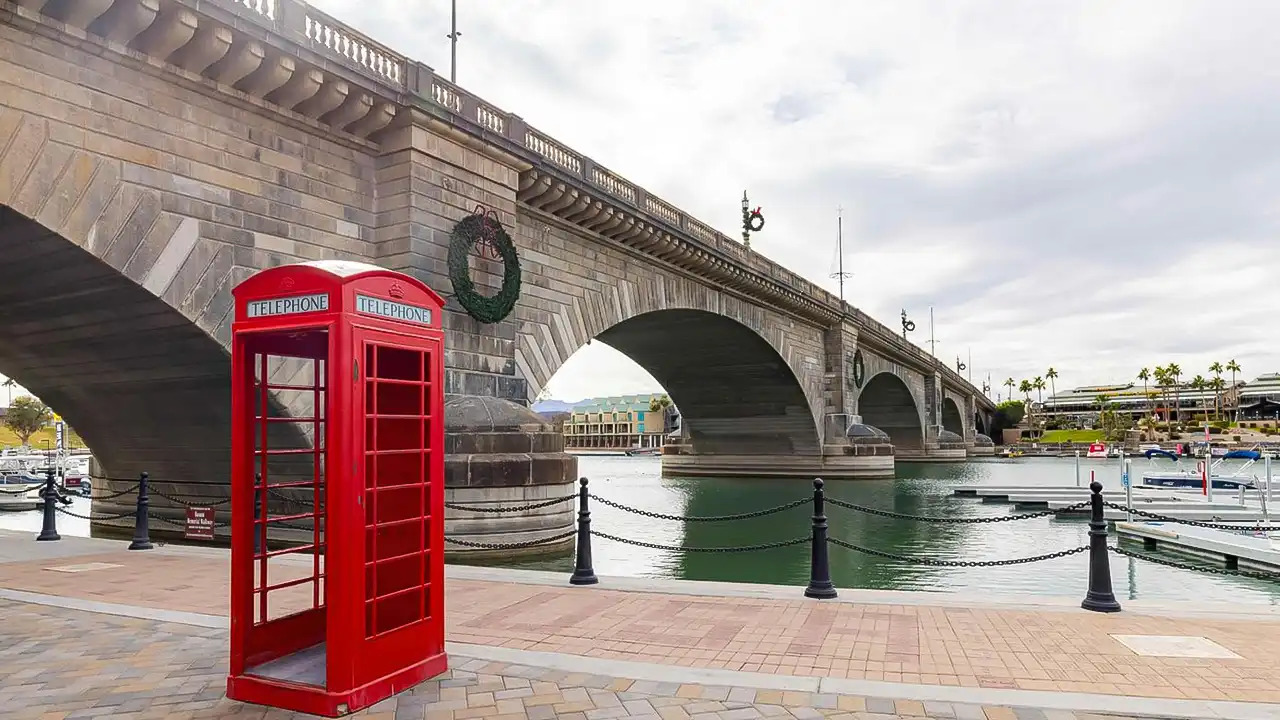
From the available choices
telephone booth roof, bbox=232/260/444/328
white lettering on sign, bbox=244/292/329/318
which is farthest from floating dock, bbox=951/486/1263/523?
white lettering on sign, bbox=244/292/329/318

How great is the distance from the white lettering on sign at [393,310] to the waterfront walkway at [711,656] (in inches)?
88.9

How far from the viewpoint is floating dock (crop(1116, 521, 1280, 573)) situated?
13281 millimetres

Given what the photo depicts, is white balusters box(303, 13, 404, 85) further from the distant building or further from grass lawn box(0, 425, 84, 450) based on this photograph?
the distant building

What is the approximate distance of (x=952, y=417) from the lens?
95.2 metres

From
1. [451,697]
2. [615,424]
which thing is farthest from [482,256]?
[615,424]

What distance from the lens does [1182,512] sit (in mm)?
20000

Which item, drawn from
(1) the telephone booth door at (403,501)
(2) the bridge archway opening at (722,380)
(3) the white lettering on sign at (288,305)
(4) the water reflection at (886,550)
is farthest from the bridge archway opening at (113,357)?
(2) the bridge archway opening at (722,380)

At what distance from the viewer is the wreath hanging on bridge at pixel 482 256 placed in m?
15.5

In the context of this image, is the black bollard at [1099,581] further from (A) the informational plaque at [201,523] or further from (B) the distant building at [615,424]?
(B) the distant building at [615,424]

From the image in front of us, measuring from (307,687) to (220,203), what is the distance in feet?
31.7

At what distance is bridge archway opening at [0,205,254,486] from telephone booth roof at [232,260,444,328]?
7.14 meters

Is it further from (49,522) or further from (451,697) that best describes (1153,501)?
(49,522)

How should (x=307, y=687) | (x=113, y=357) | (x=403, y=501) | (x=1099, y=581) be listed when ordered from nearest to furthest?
(x=307, y=687), (x=403, y=501), (x=1099, y=581), (x=113, y=357)

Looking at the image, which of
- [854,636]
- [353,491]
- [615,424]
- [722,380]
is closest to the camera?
[353,491]
